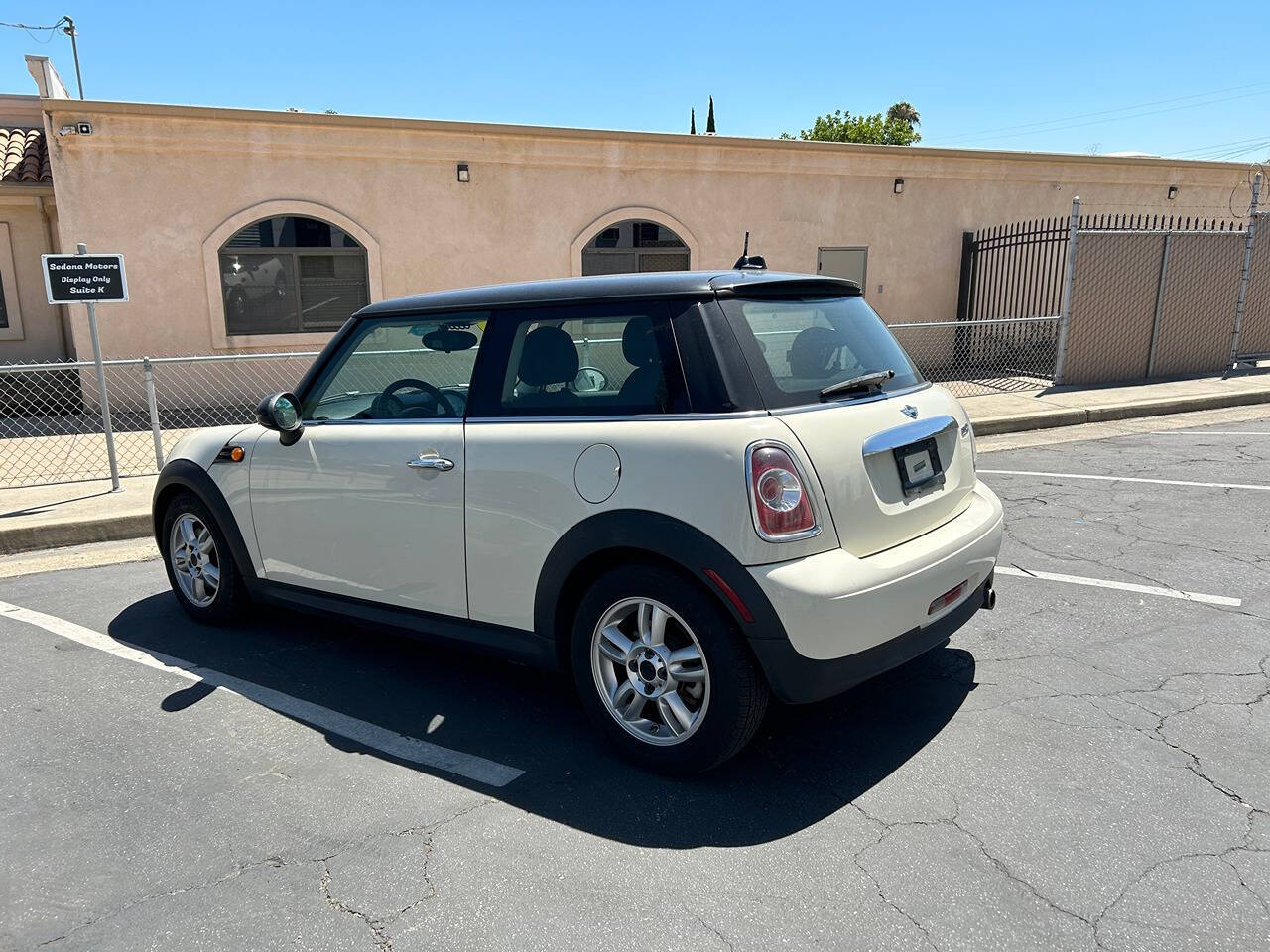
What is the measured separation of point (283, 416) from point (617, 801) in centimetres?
229

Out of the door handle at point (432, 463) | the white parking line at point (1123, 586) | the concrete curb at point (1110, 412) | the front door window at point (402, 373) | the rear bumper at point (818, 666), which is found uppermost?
the front door window at point (402, 373)

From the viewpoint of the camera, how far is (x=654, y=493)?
9.92ft

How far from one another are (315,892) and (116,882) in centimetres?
63

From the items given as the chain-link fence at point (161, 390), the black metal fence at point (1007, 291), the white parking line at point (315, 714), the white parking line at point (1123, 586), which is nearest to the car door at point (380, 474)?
the white parking line at point (315, 714)

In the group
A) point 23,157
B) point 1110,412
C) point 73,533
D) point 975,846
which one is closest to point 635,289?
point 975,846

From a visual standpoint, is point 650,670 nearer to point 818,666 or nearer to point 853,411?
point 818,666

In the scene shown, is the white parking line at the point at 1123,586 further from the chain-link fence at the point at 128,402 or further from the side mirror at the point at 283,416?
the chain-link fence at the point at 128,402

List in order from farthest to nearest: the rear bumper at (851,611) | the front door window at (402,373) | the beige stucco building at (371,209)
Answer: the beige stucco building at (371,209) < the front door window at (402,373) < the rear bumper at (851,611)

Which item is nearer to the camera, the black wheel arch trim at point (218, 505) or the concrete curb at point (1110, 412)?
the black wheel arch trim at point (218, 505)

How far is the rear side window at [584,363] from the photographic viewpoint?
320cm

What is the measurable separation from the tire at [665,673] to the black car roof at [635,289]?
101cm

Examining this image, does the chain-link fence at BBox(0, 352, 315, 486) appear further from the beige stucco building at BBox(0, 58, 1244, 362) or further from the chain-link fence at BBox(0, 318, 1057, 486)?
the beige stucco building at BBox(0, 58, 1244, 362)

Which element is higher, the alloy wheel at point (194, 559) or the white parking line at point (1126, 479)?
the alloy wheel at point (194, 559)

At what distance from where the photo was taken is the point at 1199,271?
44.1ft
